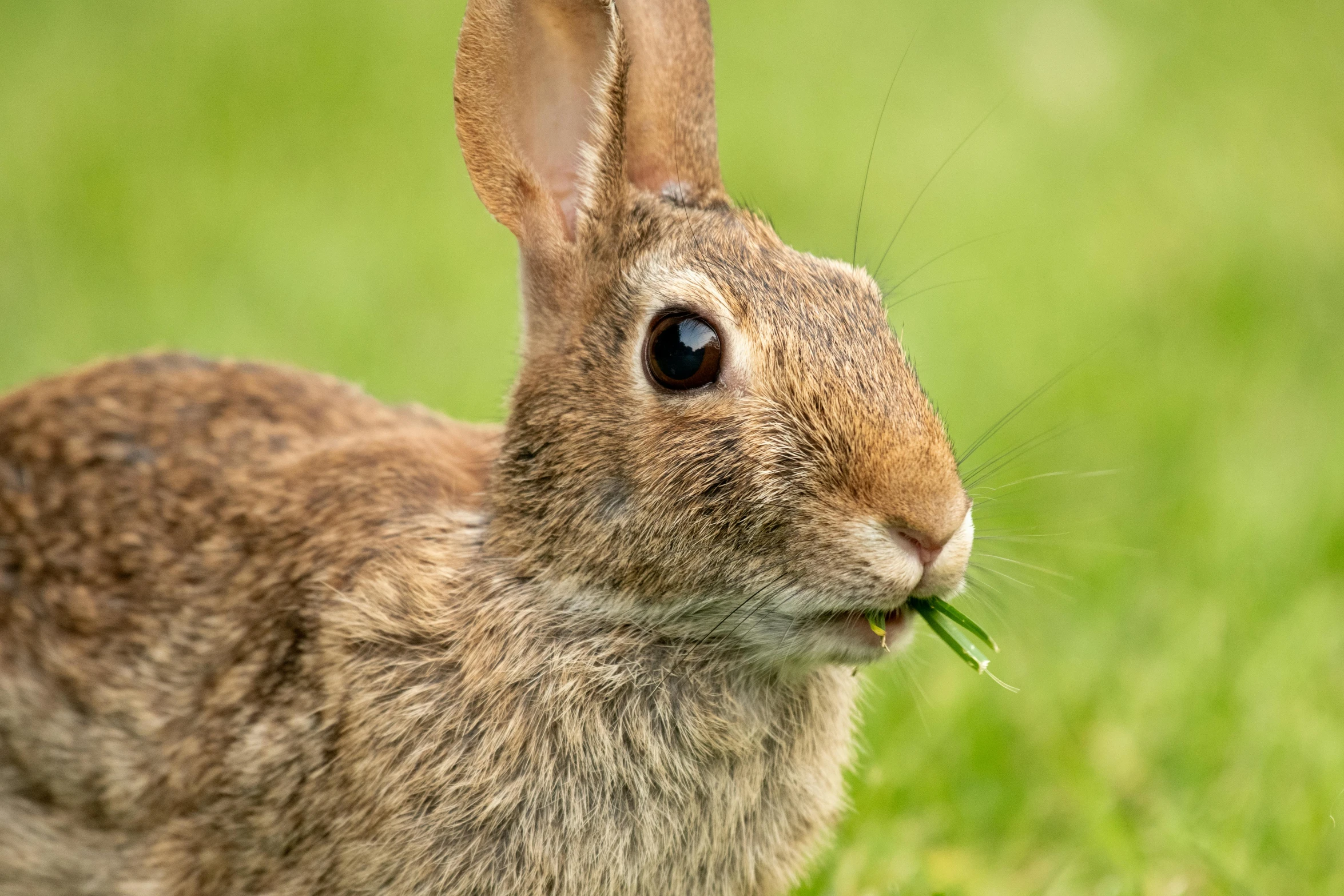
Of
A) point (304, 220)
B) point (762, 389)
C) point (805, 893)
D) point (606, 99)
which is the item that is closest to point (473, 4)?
point (606, 99)

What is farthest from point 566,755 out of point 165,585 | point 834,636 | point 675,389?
point 165,585

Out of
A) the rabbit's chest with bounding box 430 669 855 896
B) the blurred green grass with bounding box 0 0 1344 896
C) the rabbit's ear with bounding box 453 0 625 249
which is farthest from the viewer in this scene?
the blurred green grass with bounding box 0 0 1344 896

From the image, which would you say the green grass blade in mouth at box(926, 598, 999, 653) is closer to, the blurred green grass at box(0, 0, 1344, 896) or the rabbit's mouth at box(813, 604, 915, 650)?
the rabbit's mouth at box(813, 604, 915, 650)

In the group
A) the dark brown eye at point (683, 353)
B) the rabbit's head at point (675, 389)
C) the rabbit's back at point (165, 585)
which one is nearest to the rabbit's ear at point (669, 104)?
the rabbit's head at point (675, 389)

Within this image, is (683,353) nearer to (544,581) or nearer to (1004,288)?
(544,581)

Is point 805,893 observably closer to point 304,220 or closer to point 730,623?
point 730,623

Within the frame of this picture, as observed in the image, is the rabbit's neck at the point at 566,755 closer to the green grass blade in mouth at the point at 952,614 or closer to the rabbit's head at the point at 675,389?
the rabbit's head at the point at 675,389

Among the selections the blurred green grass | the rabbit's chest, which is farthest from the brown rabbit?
the blurred green grass
